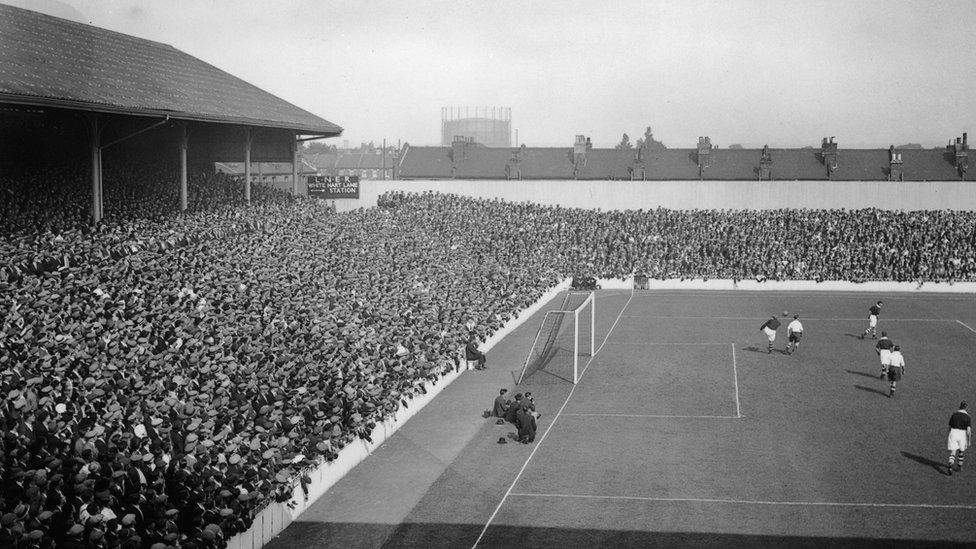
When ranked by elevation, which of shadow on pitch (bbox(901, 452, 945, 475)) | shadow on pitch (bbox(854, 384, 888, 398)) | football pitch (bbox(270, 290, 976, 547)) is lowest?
football pitch (bbox(270, 290, 976, 547))

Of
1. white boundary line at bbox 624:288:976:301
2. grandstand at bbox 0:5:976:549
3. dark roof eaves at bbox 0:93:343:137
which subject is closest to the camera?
grandstand at bbox 0:5:976:549

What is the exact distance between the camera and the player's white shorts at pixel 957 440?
17.2m

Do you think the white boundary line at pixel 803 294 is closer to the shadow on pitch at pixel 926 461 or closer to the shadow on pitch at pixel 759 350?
the shadow on pitch at pixel 759 350

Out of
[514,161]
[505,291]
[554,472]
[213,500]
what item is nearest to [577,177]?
[514,161]

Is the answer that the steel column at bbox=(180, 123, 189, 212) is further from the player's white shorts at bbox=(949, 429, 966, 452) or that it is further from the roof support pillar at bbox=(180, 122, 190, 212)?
the player's white shorts at bbox=(949, 429, 966, 452)

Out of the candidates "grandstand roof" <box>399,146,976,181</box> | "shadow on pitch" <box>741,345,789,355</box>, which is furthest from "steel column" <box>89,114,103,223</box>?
"grandstand roof" <box>399,146,976,181</box>

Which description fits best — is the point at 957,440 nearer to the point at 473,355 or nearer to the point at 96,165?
the point at 473,355

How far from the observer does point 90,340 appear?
623 inches

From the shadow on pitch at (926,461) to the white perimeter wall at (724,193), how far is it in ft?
130

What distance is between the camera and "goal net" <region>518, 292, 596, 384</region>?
27031 millimetres

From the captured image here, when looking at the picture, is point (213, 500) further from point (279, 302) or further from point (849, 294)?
point (849, 294)

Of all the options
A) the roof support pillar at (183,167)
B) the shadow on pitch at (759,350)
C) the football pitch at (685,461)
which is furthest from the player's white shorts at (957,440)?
the roof support pillar at (183,167)

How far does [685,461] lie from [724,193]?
41.3 meters

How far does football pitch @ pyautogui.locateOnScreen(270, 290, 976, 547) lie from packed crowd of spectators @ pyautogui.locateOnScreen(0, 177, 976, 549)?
169 centimetres
